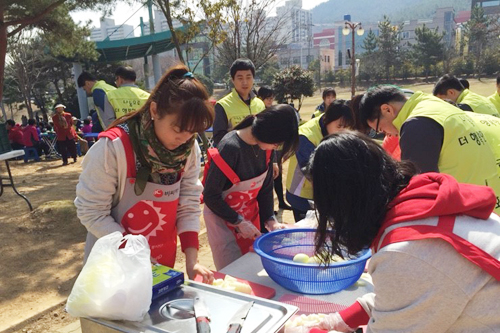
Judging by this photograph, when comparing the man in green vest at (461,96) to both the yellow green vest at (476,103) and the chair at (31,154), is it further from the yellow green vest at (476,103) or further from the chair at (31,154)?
the chair at (31,154)

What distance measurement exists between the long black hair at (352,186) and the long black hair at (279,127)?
3.06 ft

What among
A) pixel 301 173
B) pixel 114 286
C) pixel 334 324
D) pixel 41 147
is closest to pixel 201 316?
pixel 114 286

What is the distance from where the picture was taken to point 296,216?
2.85 metres

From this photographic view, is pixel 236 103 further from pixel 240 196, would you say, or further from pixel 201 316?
pixel 201 316

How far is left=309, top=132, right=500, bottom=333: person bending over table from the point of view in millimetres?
845

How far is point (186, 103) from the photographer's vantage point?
1.34 metres

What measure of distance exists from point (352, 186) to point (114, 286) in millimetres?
652

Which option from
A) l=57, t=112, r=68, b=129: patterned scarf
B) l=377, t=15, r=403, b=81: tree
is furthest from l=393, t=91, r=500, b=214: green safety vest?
l=377, t=15, r=403, b=81: tree

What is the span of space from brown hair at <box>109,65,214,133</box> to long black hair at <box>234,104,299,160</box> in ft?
1.86

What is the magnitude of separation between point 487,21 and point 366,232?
49226 millimetres

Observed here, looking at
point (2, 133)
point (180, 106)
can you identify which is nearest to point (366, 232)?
point (180, 106)

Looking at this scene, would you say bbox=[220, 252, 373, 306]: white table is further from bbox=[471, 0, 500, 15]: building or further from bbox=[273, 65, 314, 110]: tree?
bbox=[471, 0, 500, 15]: building

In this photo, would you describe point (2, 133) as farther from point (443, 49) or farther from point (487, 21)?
point (487, 21)

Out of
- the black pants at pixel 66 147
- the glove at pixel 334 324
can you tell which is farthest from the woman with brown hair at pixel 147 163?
the black pants at pixel 66 147
